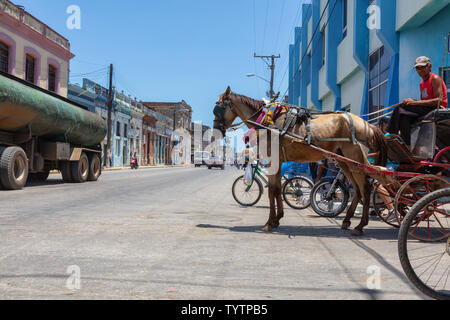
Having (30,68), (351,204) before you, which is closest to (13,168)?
(351,204)

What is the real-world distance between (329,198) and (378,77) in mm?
8570

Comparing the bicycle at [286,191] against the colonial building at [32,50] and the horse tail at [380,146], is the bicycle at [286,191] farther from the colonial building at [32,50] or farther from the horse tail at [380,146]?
the colonial building at [32,50]

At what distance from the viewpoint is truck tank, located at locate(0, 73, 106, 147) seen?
11.6 m

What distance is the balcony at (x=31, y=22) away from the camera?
79.9 ft

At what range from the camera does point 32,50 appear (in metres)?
26.8

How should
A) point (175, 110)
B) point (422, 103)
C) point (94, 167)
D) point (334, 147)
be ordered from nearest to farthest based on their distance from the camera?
point (422, 103)
point (334, 147)
point (94, 167)
point (175, 110)

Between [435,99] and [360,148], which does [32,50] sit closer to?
[360,148]

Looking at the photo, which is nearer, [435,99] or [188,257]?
[188,257]

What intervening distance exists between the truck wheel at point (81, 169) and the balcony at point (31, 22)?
13107mm

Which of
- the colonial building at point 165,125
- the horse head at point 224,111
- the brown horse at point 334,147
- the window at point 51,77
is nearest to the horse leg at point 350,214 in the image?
the brown horse at point 334,147

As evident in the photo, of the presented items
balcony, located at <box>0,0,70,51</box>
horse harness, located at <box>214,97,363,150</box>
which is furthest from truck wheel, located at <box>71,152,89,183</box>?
balcony, located at <box>0,0,70,51</box>

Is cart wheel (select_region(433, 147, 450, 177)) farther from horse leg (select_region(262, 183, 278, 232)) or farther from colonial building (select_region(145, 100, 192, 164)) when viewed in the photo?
colonial building (select_region(145, 100, 192, 164))

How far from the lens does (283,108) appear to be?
261 inches
